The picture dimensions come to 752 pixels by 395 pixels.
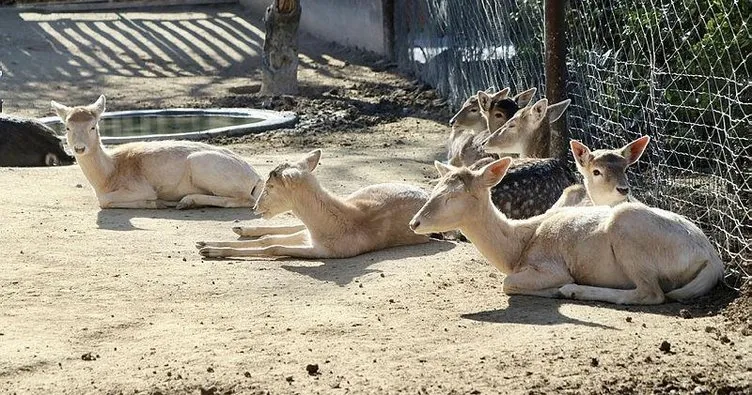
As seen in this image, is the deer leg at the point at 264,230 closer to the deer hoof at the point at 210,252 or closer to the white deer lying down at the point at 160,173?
the deer hoof at the point at 210,252

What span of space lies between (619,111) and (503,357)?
3453mm

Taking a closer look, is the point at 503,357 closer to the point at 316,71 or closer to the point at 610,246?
the point at 610,246

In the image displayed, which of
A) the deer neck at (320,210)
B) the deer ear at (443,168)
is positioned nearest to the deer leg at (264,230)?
the deer neck at (320,210)

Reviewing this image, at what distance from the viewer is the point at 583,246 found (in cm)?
617

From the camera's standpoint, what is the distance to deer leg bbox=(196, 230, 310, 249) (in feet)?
24.4

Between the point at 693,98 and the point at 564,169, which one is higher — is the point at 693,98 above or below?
above

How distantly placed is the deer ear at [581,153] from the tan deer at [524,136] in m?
1.57

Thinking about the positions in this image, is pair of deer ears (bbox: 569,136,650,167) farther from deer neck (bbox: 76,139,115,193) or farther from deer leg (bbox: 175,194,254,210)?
deer neck (bbox: 76,139,115,193)

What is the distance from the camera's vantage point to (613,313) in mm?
5734

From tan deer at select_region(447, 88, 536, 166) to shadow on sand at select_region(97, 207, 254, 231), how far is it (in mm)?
2053

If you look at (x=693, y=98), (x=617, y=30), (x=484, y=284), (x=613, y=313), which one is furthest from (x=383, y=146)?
(x=613, y=313)

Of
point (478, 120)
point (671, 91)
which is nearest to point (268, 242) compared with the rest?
point (671, 91)

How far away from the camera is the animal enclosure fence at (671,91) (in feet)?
21.8

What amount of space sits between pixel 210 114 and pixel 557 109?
5852 millimetres
